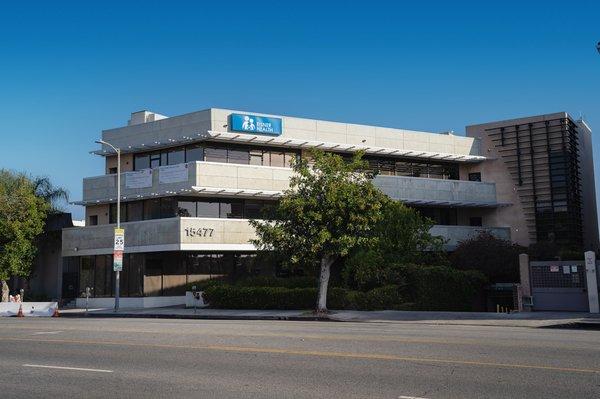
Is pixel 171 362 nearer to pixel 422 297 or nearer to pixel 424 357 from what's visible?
pixel 424 357

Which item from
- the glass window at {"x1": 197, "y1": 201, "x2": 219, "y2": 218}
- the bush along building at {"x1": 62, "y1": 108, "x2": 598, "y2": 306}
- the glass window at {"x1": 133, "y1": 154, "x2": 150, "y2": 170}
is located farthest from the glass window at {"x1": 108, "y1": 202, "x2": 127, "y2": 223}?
the glass window at {"x1": 197, "y1": 201, "x2": 219, "y2": 218}

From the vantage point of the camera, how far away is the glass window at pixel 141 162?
141ft

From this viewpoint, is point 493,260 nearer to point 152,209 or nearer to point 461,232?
point 461,232

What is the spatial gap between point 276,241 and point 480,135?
2393 centimetres

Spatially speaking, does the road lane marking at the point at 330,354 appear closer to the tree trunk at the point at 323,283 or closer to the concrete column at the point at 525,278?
the tree trunk at the point at 323,283

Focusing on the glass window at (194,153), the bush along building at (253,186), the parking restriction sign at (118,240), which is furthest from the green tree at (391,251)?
the glass window at (194,153)

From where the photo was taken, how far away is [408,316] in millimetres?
26281

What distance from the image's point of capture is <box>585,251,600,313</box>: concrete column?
82.0ft

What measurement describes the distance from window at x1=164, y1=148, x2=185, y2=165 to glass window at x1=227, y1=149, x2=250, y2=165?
2923mm

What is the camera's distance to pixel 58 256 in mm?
45625

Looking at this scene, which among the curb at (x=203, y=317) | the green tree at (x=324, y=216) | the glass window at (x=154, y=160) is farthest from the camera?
the glass window at (x=154, y=160)

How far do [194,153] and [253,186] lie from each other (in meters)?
4.26

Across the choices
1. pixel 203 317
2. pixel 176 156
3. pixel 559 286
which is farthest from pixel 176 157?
pixel 559 286

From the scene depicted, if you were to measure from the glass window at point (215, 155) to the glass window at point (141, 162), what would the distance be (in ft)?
15.5
